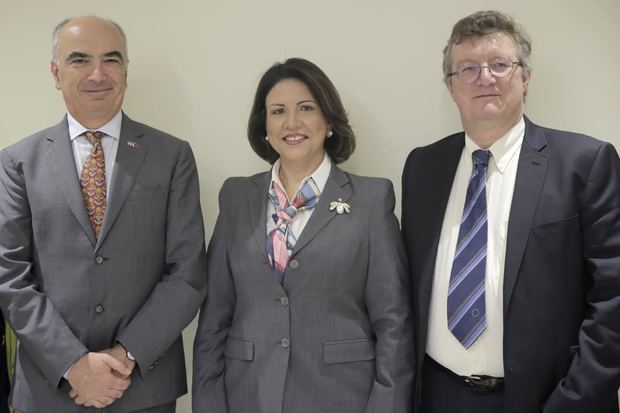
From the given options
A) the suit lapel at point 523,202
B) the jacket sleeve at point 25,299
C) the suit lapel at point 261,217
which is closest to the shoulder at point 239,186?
the suit lapel at point 261,217

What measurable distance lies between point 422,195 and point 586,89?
902 mm

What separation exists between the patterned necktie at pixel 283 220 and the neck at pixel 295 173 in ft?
0.15

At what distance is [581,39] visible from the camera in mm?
2641

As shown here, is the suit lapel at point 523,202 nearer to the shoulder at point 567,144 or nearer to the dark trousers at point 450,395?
the shoulder at point 567,144

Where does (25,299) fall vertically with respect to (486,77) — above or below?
below

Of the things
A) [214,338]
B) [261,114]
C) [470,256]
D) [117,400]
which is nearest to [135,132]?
[261,114]

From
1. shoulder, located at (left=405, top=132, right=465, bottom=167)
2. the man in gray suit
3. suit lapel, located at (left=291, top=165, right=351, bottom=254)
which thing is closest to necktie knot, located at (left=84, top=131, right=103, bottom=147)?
the man in gray suit

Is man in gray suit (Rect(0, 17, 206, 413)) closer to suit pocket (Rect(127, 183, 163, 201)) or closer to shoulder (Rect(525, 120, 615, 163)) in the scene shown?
suit pocket (Rect(127, 183, 163, 201))

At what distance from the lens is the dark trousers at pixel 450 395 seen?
2.06 metres

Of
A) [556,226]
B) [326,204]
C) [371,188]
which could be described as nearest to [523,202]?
[556,226]

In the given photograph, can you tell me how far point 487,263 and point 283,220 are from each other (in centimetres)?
73

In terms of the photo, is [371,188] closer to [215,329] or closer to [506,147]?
[506,147]

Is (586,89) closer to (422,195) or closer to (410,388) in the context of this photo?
(422,195)

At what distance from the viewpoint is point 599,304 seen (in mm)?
1963
